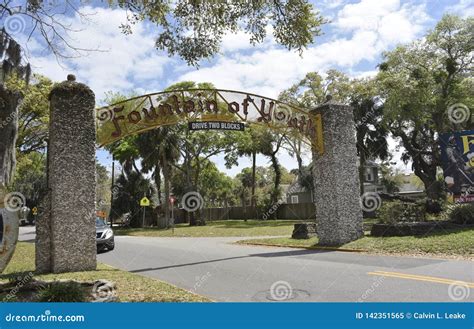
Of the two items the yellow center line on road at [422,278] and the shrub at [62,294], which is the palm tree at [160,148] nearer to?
the yellow center line on road at [422,278]

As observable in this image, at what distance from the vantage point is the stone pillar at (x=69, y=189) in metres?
11.0

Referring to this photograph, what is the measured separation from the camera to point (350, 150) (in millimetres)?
16516

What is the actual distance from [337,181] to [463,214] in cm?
471

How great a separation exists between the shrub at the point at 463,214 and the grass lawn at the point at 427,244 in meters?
0.93

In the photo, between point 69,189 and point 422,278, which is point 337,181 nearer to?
point 422,278

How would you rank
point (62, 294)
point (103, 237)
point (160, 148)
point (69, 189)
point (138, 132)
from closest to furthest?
point (62, 294) < point (69, 189) < point (138, 132) < point (103, 237) < point (160, 148)

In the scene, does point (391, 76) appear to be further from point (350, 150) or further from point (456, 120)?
point (350, 150)

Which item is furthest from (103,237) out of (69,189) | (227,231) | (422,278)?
(422,278)

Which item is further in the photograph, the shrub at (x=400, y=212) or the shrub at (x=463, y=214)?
the shrub at (x=400, y=212)

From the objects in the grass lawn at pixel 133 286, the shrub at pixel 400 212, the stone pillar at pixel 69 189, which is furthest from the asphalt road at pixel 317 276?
the shrub at pixel 400 212

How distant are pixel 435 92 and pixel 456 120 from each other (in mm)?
2786

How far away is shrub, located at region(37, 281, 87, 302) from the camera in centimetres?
593

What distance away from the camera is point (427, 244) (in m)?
12.6

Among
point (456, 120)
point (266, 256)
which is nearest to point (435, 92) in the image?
point (456, 120)
